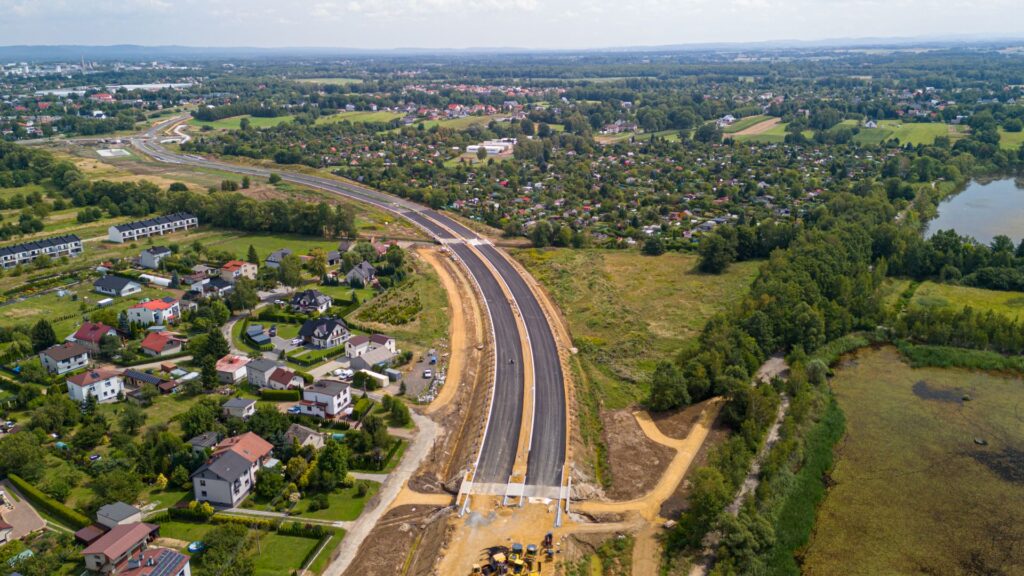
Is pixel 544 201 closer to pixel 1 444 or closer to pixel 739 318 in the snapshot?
pixel 739 318

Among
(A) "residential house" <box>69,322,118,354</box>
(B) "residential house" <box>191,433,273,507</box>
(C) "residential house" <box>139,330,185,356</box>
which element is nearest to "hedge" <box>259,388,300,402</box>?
(B) "residential house" <box>191,433,273,507</box>

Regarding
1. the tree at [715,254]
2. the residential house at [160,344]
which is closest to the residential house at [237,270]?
the residential house at [160,344]

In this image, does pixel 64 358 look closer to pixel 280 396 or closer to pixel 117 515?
pixel 280 396

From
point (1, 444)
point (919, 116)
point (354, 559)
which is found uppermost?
point (919, 116)

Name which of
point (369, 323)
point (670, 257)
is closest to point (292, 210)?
point (369, 323)

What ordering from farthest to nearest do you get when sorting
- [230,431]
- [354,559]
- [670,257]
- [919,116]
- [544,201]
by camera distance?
1. [919,116]
2. [544,201]
3. [670,257]
4. [230,431]
5. [354,559]

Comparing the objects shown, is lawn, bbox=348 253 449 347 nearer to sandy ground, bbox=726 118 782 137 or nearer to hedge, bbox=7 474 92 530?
hedge, bbox=7 474 92 530

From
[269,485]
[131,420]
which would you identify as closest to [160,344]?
[131,420]
